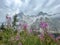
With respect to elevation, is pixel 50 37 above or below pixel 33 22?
below

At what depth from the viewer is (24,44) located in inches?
158

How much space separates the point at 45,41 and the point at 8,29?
1476 millimetres

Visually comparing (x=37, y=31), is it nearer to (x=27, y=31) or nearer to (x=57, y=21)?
(x=27, y=31)

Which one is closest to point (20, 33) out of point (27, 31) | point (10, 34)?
point (27, 31)

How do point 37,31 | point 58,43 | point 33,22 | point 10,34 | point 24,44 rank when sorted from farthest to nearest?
1. point 10,34
2. point 33,22
3. point 37,31
4. point 24,44
5. point 58,43

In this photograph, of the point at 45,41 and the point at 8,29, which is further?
the point at 8,29

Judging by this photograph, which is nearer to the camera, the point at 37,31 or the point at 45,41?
the point at 45,41

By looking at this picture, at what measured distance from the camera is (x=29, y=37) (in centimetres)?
412

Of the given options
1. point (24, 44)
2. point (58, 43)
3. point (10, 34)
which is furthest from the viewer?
point (10, 34)

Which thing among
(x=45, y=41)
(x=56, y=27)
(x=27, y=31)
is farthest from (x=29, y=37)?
(x=56, y=27)

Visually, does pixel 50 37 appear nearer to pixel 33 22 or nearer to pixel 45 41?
pixel 45 41

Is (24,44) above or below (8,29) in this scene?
below

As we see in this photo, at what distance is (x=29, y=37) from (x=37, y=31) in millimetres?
278

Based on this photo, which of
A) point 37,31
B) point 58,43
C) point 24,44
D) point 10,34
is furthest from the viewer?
point 10,34
